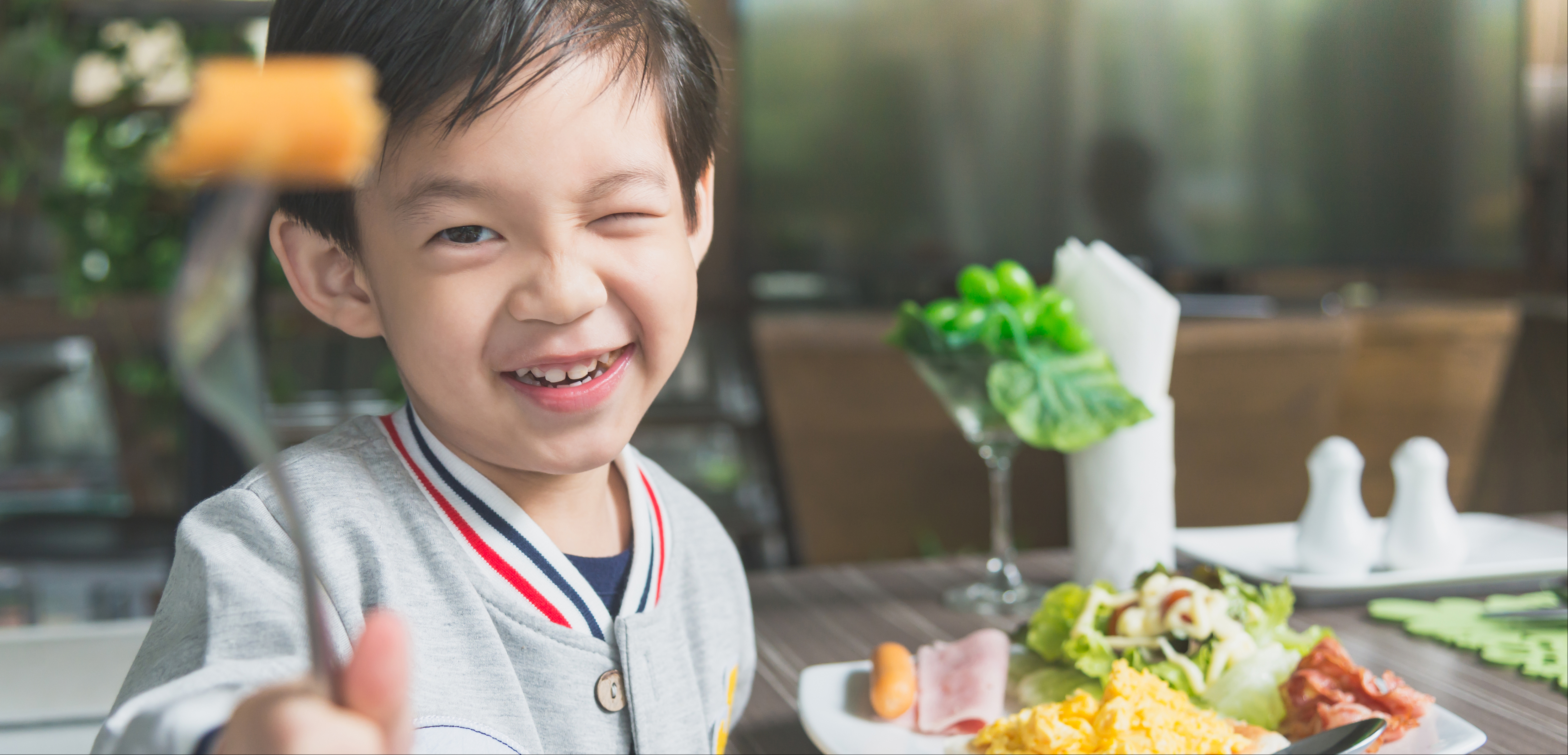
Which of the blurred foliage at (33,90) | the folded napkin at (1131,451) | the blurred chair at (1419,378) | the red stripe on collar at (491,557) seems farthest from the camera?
the blurred chair at (1419,378)

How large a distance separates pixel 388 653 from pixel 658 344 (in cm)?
28

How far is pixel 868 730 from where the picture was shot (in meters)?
0.65

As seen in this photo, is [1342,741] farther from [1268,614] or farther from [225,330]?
[225,330]

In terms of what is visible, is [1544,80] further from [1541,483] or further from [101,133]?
[101,133]

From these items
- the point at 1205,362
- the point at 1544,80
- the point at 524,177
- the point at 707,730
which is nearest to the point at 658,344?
the point at 524,177

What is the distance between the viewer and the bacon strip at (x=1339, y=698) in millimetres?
605

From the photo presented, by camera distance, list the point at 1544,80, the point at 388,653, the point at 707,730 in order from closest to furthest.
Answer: the point at 388,653
the point at 707,730
the point at 1544,80

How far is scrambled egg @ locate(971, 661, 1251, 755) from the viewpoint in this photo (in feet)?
1.84

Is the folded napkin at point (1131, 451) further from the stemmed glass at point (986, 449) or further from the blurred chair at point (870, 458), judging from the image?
the blurred chair at point (870, 458)

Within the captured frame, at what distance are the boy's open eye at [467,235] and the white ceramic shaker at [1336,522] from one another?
0.70 m

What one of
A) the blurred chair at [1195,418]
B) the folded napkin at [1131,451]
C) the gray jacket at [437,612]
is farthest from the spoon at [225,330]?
the blurred chair at [1195,418]

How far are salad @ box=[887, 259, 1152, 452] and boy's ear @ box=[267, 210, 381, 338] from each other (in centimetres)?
49

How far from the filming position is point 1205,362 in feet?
7.24

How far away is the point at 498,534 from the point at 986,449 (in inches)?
21.0
